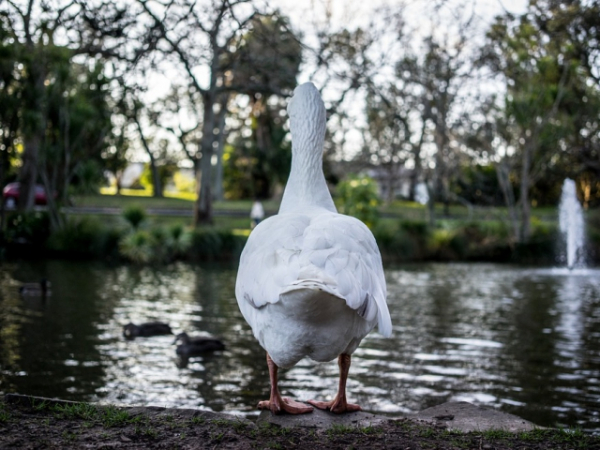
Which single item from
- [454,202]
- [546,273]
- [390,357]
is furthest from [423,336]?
[454,202]

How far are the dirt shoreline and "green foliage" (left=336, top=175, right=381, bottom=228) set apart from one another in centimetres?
2540

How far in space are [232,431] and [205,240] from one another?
21.9 m

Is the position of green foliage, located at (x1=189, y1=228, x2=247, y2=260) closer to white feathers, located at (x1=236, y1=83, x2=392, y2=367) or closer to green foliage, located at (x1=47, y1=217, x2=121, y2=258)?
green foliage, located at (x1=47, y1=217, x2=121, y2=258)

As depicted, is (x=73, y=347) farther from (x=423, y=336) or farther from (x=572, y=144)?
(x=572, y=144)

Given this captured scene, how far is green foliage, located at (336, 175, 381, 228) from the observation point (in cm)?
3075

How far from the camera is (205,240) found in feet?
86.2

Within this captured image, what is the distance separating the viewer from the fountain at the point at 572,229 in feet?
92.5

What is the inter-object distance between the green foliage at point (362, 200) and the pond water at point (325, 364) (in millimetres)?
12466

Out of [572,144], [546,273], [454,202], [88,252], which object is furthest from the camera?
[454,202]

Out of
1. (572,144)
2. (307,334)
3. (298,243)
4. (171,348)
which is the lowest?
(171,348)

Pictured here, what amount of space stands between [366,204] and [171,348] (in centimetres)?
2122

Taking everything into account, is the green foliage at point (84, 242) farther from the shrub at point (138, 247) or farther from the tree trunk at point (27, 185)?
the tree trunk at point (27, 185)

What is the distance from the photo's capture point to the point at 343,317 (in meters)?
4.53

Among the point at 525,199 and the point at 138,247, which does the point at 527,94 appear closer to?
the point at 525,199
